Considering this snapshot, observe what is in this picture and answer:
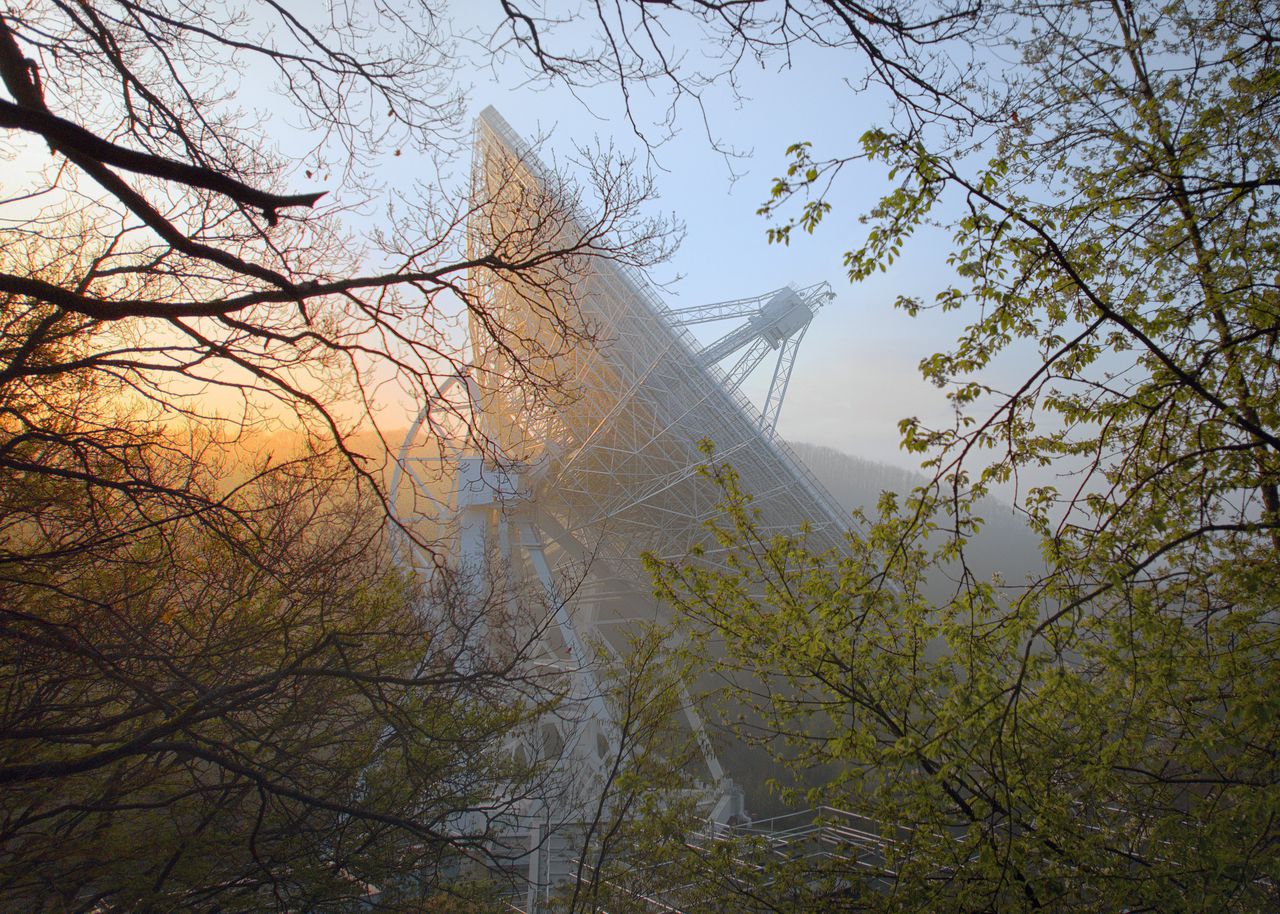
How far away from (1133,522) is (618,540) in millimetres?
16216

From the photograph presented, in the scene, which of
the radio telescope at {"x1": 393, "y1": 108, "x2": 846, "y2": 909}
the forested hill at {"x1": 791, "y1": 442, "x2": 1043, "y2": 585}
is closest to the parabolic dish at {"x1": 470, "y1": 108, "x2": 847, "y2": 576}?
the radio telescope at {"x1": 393, "y1": 108, "x2": 846, "y2": 909}

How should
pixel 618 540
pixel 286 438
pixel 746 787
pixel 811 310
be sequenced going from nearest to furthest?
pixel 286 438
pixel 811 310
pixel 618 540
pixel 746 787

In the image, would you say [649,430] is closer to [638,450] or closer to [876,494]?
[638,450]

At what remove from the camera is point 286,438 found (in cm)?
586

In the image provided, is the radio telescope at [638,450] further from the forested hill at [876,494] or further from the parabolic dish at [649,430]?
the forested hill at [876,494]

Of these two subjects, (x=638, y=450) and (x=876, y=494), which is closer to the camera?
(x=638, y=450)

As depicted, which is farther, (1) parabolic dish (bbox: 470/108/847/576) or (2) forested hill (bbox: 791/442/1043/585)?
(2) forested hill (bbox: 791/442/1043/585)

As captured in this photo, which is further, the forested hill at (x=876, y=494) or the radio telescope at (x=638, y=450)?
the forested hill at (x=876, y=494)

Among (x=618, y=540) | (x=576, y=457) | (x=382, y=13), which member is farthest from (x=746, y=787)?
(x=382, y=13)

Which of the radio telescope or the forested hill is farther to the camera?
the forested hill

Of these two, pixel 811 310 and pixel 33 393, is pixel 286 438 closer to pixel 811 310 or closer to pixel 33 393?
pixel 33 393

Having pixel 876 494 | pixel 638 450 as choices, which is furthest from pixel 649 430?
pixel 876 494

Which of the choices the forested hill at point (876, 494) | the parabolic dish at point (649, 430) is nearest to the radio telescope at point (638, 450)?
the parabolic dish at point (649, 430)

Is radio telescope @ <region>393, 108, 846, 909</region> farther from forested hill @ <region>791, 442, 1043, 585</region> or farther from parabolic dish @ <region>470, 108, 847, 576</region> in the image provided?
forested hill @ <region>791, 442, 1043, 585</region>
